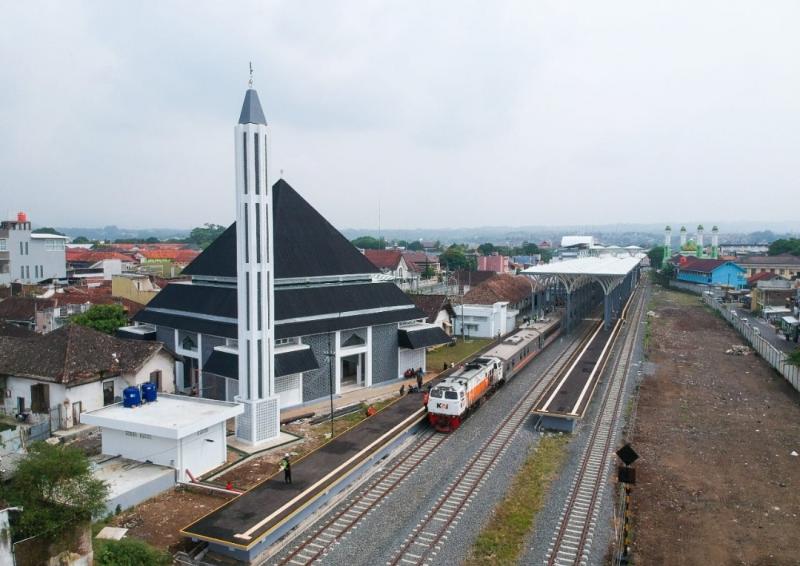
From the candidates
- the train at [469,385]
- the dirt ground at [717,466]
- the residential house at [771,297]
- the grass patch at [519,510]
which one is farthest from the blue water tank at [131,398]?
the residential house at [771,297]

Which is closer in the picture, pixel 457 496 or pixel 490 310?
pixel 457 496

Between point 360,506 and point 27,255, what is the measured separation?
5916 cm

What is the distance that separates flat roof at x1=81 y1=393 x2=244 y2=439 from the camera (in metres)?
21.2

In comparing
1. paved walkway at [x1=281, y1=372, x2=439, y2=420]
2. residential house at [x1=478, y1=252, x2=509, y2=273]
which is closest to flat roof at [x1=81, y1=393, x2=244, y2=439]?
paved walkway at [x1=281, y1=372, x2=439, y2=420]

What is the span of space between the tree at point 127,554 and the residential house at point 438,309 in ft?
104

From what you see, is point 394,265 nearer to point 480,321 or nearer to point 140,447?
point 480,321

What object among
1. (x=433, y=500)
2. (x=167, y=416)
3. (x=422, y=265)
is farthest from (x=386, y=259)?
(x=433, y=500)

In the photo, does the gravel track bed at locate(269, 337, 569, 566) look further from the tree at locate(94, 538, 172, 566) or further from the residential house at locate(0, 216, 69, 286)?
the residential house at locate(0, 216, 69, 286)

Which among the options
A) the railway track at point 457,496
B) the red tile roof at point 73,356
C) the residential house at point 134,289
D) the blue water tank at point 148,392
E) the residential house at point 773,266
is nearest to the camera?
the railway track at point 457,496

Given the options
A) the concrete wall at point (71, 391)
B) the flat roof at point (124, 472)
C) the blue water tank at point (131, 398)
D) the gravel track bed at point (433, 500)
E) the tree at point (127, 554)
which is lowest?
the gravel track bed at point (433, 500)

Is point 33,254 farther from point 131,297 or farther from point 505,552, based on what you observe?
point 505,552

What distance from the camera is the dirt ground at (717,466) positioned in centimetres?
1678

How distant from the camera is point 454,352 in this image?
1806 inches

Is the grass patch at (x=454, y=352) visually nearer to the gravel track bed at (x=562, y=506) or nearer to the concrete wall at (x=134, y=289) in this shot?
the gravel track bed at (x=562, y=506)
